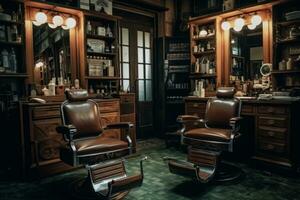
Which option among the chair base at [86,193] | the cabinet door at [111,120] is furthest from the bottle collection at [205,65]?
the chair base at [86,193]

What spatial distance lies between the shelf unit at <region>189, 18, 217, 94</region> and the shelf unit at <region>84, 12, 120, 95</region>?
143 centimetres

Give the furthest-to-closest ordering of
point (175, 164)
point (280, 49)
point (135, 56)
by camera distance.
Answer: point (135, 56) < point (280, 49) < point (175, 164)

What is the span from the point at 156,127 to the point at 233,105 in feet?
8.56

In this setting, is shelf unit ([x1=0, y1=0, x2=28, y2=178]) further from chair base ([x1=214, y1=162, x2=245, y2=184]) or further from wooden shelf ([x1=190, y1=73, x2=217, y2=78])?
wooden shelf ([x1=190, y1=73, x2=217, y2=78])

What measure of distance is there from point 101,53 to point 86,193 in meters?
2.43

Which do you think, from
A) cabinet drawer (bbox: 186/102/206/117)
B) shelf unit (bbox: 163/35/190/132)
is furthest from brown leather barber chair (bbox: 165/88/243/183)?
shelf unit (bbox: 163/35/190/132)

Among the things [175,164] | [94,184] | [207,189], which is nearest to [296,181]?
[207,189]

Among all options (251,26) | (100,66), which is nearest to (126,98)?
(100,66)

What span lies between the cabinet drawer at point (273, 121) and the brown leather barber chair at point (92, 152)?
5.81ft

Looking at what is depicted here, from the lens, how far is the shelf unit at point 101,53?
173 inches

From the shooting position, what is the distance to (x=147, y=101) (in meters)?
5.71

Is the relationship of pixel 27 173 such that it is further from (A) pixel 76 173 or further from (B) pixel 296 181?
(B) pixel 296 181

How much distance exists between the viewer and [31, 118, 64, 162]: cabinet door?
3.33m

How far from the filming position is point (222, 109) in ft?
11.5
